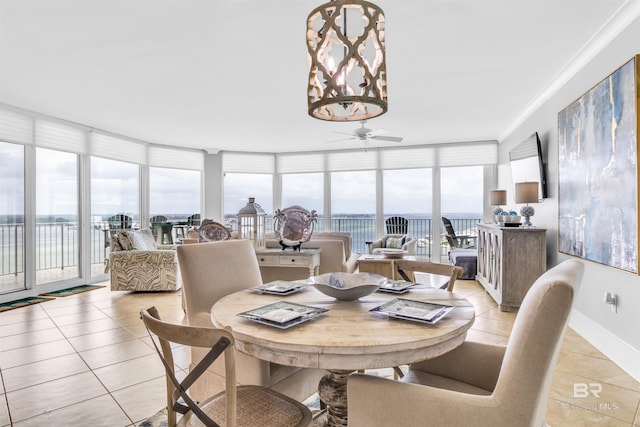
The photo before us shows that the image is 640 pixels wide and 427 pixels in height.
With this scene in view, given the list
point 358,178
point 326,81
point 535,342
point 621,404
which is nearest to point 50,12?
point 326,81

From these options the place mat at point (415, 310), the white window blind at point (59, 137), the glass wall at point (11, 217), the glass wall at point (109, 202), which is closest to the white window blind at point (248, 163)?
the glass wall at point (109, 202)

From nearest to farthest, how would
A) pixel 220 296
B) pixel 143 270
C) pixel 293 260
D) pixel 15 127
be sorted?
1. pixel 220 296
2. pixel 293 260
3. pixel 15 127
4. pixel 143 270

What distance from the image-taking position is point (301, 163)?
8172 millimetres

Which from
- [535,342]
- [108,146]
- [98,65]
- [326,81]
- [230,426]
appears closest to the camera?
[535,342]

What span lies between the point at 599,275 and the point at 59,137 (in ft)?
22.2

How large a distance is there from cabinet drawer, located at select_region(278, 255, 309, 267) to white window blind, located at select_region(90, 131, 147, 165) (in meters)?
4.27

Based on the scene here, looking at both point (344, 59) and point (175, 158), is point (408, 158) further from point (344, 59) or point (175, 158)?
point (344, 59)

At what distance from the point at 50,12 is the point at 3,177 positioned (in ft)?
10.6

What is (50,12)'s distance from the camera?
250 cm

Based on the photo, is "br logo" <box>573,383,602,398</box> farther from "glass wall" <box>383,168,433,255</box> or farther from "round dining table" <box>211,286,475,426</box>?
"glass wall" <box>383,168,433,255</box>

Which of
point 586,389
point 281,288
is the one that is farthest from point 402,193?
point 281,288

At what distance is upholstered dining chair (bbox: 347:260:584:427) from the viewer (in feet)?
2.99

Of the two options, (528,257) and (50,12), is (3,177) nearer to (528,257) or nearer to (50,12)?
(50,12)

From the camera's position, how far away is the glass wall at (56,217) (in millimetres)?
5172
